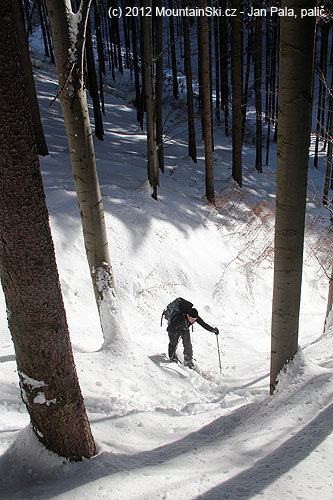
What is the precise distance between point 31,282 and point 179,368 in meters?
4.13

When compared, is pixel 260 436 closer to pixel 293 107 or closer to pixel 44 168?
pixel 293 107

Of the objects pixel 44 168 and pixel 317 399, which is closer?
pixel 317 399

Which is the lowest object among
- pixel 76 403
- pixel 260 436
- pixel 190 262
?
pixel 190 262

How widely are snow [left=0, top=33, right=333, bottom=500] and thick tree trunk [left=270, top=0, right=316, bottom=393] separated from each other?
0.42m

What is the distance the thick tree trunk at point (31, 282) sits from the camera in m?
2.04

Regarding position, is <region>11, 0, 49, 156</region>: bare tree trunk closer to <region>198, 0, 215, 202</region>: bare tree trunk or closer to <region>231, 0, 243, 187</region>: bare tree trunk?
<region>198, 0, 215, 202</region>: bare tree trunk

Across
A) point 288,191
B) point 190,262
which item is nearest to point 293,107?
point 288,191

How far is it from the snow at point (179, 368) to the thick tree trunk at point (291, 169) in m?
0.42

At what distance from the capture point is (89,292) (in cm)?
710

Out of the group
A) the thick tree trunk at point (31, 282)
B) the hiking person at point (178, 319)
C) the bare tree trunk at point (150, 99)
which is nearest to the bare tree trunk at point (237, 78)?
the bare tree trunk at point (150, 99)

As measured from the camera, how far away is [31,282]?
2367 millimetres

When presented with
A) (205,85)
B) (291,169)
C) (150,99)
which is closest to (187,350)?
(291,169)

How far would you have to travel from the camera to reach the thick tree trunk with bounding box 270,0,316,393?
9.64 feet

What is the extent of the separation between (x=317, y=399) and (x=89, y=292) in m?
4.72
